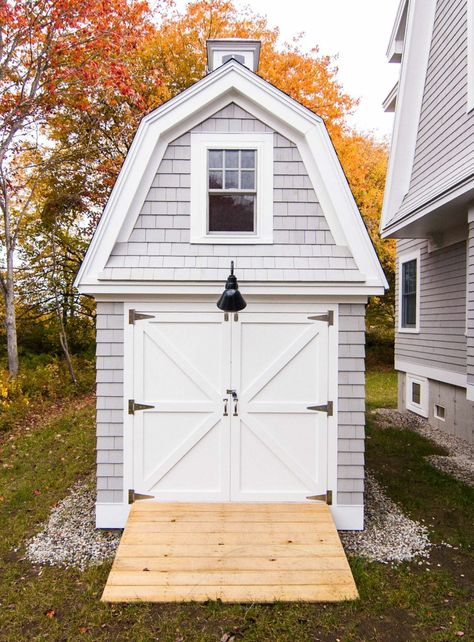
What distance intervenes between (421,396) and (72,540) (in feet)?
25.7

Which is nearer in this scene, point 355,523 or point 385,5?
point 355,523

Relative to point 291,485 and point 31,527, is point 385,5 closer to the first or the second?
point 291,485

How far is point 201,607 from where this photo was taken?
3.59m

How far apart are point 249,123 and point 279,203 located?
0.94 meters

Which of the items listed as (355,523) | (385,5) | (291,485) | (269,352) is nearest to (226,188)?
(269,352)

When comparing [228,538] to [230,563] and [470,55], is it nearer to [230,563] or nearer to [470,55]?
[230,563]

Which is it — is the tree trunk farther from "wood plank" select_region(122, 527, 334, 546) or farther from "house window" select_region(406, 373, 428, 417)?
"house window" select_region(406, 373, 428, 417)

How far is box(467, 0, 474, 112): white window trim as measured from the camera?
6.61 metres

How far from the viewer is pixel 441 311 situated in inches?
348

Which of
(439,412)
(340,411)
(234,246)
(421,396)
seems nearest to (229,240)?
(234,246)

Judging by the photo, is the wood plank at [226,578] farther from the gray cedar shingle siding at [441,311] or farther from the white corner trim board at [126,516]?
the gray cedar shingle siding at [441,311]

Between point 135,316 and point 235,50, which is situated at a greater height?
point 235,50

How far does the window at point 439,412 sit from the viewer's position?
9016mm

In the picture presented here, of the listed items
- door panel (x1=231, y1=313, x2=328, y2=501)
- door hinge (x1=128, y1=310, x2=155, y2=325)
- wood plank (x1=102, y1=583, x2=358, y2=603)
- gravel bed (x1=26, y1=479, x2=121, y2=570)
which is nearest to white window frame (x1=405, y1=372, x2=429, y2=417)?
door panel (x1=231, y1=313, x2=328, y2=501)
